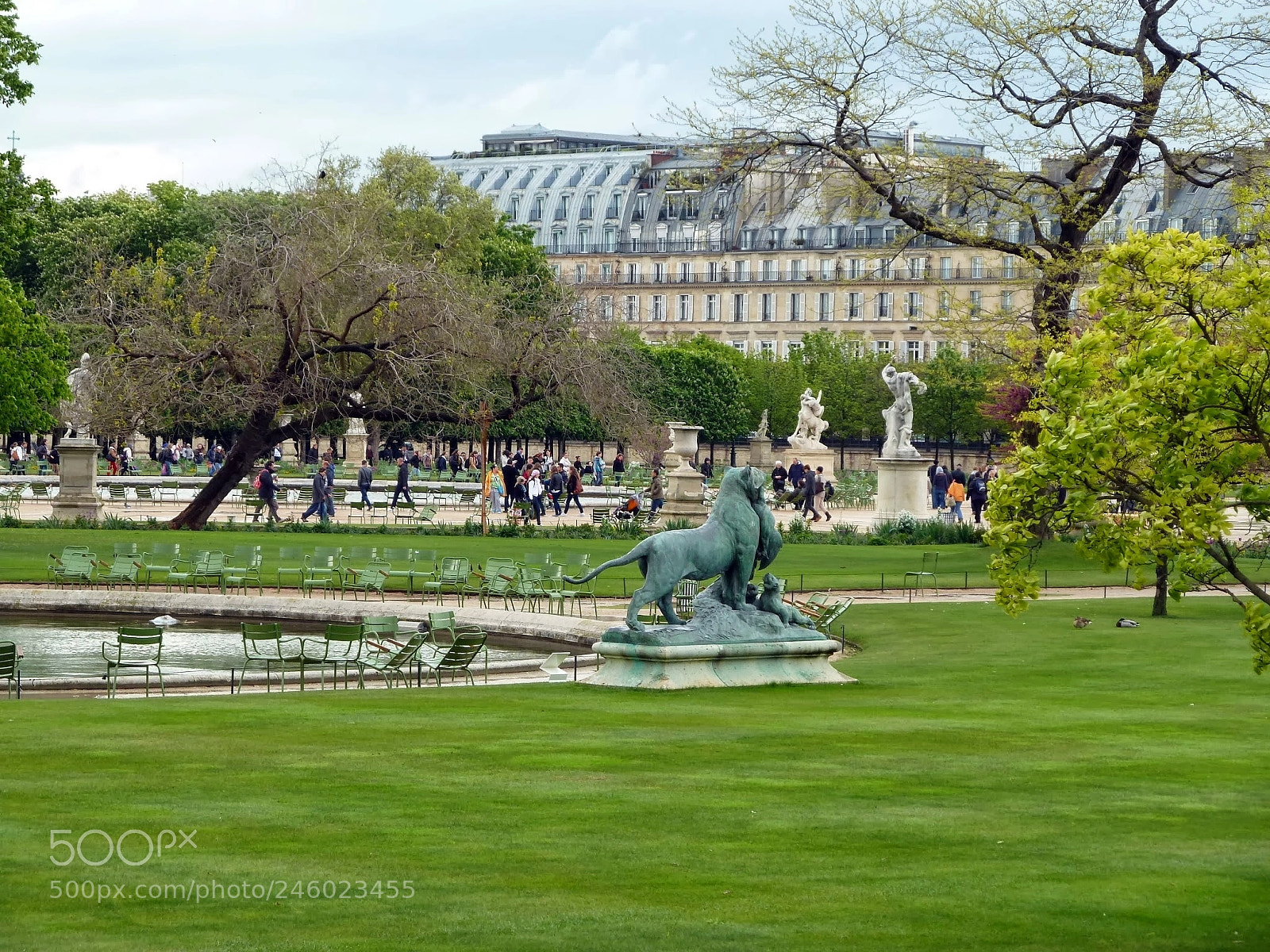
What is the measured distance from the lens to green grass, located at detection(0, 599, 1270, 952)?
7.96 metres

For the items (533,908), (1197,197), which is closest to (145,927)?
(533,908)

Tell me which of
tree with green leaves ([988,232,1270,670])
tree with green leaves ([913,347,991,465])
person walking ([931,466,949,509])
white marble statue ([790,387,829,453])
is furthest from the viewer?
tree with green leaves ([913,347,991,465])

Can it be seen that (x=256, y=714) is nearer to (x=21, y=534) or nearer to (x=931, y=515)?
(x=21, y=534)

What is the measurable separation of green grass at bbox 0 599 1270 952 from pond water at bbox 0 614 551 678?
4206 millimetres

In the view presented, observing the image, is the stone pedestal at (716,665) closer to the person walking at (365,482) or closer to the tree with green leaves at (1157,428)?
the tree with green leaves at (1157,428)

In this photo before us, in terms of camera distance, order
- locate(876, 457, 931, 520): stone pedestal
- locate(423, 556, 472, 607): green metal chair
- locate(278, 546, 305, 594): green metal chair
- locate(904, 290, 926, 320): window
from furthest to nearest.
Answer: locate(904, 290, 926, 320): window, locate(876, 457, 931, 520): stone pedestal, locate(278, 546, 305, 594): green metal chair, locate(423, 556, 472, 607): green metal chair

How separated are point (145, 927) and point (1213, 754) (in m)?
7.79

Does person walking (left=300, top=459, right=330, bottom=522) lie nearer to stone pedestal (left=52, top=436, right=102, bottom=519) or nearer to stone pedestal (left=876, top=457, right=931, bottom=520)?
stone pedestal (left=52, top=436, right=102, bottom=519)

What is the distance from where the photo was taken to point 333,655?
2064 cm

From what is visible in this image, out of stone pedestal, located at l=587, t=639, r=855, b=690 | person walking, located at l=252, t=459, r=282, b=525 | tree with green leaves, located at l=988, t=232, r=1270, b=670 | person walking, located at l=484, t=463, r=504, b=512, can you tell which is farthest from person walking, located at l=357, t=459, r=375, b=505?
tree with green leaves, located at l=988, t=232, r=1270, b=670

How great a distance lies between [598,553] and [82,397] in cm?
1054

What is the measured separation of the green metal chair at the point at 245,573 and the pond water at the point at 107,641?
2.13 meters

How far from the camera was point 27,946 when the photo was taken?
7.38 m

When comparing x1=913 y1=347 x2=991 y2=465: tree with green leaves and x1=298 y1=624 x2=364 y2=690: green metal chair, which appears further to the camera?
x1=913 y1=347 x2=991 y2=465: tree with green leaves
